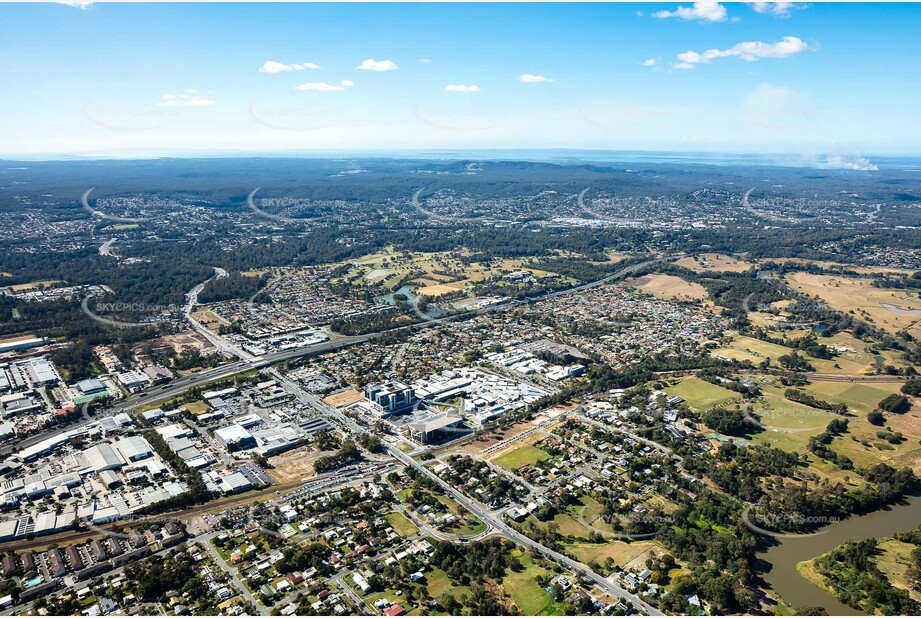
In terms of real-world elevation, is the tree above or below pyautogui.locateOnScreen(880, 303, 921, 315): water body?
below

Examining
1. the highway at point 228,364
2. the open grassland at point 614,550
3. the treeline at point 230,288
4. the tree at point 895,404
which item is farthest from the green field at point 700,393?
the treeline at point 230,288

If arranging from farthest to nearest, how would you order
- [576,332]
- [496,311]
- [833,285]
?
[833,285] → [496,311] → [576,332]

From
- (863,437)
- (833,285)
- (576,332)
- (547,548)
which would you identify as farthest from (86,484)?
A: (833,285)

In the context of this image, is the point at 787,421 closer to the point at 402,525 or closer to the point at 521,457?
the point at 521,457

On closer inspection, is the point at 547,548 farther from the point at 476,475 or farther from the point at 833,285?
the point at 833,285

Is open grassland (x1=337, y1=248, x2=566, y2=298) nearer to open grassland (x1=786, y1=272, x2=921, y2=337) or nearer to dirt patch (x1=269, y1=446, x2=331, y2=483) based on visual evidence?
open grassland (x1=786, y1=272, x2=921, y2=337)

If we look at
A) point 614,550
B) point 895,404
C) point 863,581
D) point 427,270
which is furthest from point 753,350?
point 427,270

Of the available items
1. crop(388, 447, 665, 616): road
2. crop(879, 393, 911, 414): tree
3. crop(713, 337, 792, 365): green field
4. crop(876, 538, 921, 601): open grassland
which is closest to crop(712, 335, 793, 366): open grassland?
crop(713, 337, 792, 365): green field
